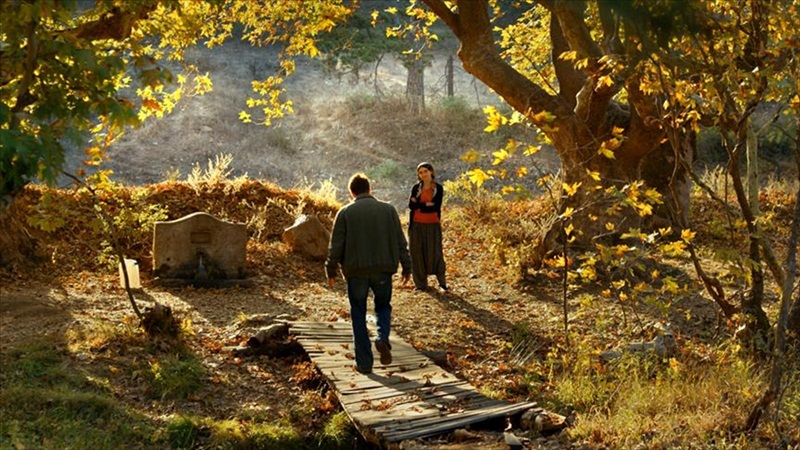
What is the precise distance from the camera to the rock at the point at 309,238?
47.3 feet

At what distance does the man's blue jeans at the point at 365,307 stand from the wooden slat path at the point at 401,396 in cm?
20

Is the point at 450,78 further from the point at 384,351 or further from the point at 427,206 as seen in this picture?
the point at 384,351

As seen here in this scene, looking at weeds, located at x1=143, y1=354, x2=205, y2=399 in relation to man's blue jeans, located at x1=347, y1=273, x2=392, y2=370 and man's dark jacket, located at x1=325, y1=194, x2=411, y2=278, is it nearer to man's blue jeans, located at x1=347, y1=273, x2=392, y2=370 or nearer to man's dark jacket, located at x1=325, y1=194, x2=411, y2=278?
man's blue jeans, located at x1=347, y1=273, x2=392, y2=370

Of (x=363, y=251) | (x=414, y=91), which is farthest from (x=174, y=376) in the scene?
(x=414, y=91)

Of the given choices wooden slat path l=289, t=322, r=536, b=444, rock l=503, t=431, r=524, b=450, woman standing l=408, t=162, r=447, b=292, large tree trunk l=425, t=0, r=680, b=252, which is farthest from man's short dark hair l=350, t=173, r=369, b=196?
large tree trunk l=425, t=0, r=680, b=252

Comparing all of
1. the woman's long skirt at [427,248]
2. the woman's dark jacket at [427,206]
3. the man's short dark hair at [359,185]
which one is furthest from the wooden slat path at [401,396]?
the woman's dark jacket at [427,206]

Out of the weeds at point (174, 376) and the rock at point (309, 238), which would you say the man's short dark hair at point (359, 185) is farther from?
the rock at point (309, 238)

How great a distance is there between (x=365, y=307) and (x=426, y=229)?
12.9ft

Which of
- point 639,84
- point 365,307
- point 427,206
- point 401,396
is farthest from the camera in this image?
point 427,206

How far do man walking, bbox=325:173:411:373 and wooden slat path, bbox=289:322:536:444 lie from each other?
31 cm

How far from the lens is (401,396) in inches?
301

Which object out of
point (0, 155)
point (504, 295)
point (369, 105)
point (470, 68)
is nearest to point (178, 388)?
point (0, 155)

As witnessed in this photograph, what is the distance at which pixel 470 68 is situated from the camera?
13.3m

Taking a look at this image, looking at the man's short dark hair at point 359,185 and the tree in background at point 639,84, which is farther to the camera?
the man's short dark hair at point 359,185
